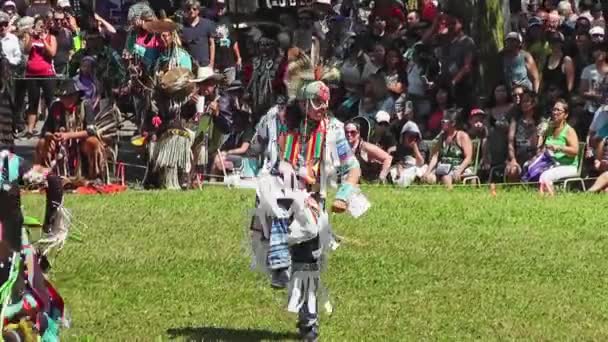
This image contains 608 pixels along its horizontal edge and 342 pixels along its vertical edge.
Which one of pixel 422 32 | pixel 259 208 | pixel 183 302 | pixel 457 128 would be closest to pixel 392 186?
pixel 457 128

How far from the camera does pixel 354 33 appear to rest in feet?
63.7

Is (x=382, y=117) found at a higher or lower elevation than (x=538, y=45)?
lower

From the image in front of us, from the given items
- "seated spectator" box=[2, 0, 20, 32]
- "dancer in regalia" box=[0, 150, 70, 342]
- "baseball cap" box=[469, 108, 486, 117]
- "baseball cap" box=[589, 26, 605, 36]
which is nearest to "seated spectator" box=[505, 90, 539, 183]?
"baseball cap" box=[469, 108, 486, 117]

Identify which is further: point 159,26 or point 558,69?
point 558,69

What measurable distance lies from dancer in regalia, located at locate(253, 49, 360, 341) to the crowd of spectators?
6085 mm

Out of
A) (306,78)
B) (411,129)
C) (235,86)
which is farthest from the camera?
(235,86)

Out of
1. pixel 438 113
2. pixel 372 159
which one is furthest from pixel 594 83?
pixel 372 159

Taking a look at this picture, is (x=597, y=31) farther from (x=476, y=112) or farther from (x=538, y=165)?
(x=538, y=165)

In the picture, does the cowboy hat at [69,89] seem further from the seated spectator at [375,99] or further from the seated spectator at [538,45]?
the seated spectator at [538,45]

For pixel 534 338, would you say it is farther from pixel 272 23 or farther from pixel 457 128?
pixel 272 23

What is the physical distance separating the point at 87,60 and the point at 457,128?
15.5 feet

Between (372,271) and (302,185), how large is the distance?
2612 millimetres

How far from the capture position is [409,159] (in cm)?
1644

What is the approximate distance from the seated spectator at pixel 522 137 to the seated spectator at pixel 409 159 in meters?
1.01
